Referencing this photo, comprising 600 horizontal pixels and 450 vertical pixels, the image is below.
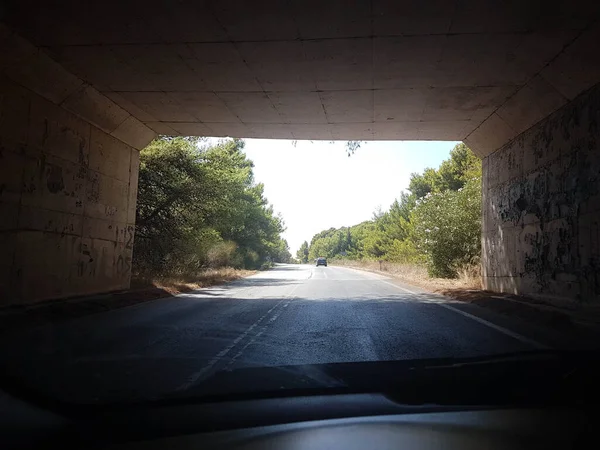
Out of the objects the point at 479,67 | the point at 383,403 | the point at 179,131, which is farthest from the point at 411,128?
the point at 383,403

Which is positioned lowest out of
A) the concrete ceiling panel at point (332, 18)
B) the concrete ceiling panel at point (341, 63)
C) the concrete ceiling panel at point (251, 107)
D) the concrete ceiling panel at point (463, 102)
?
the concrete ceiling panel at point (332, 18)

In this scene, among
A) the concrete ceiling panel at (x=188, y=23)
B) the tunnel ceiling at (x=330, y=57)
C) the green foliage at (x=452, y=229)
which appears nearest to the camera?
the concrete ceiling panel at (x=188, y=23)

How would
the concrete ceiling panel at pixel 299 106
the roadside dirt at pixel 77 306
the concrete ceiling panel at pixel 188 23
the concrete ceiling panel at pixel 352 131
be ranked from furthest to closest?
the concrete ceiling panel at pixel 352 131, the concrete ceiling panel at pixel 299 106, the roadside dirt at pixel 77 306, the concrete ceiling panel at pixel 188 23

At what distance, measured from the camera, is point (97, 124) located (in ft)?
46.1

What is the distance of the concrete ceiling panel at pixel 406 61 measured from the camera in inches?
383

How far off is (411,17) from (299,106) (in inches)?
217

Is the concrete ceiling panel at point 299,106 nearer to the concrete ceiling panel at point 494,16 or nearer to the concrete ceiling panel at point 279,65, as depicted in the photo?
the concrete ceiling panel at point 279,65

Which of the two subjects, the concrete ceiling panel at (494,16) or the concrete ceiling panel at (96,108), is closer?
the concrete ceiling panel at (494,16)

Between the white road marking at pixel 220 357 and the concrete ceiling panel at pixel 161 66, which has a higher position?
the concrete ceiling panel at pixel 161 66

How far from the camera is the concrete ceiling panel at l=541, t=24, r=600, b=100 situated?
30.2ft

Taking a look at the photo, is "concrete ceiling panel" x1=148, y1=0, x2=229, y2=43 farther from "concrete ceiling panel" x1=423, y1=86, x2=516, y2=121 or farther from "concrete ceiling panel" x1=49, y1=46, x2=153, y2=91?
"concrete ceiling panel" x1=423, y1=86, x2=516, y2=121

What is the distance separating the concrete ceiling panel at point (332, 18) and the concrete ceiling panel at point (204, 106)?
15.1 ft

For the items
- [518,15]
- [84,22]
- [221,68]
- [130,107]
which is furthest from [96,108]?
[518,15]

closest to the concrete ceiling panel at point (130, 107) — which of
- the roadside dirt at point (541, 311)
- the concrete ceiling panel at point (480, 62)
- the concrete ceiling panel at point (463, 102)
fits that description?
the concrete ceiling panel at point (463, 102)
